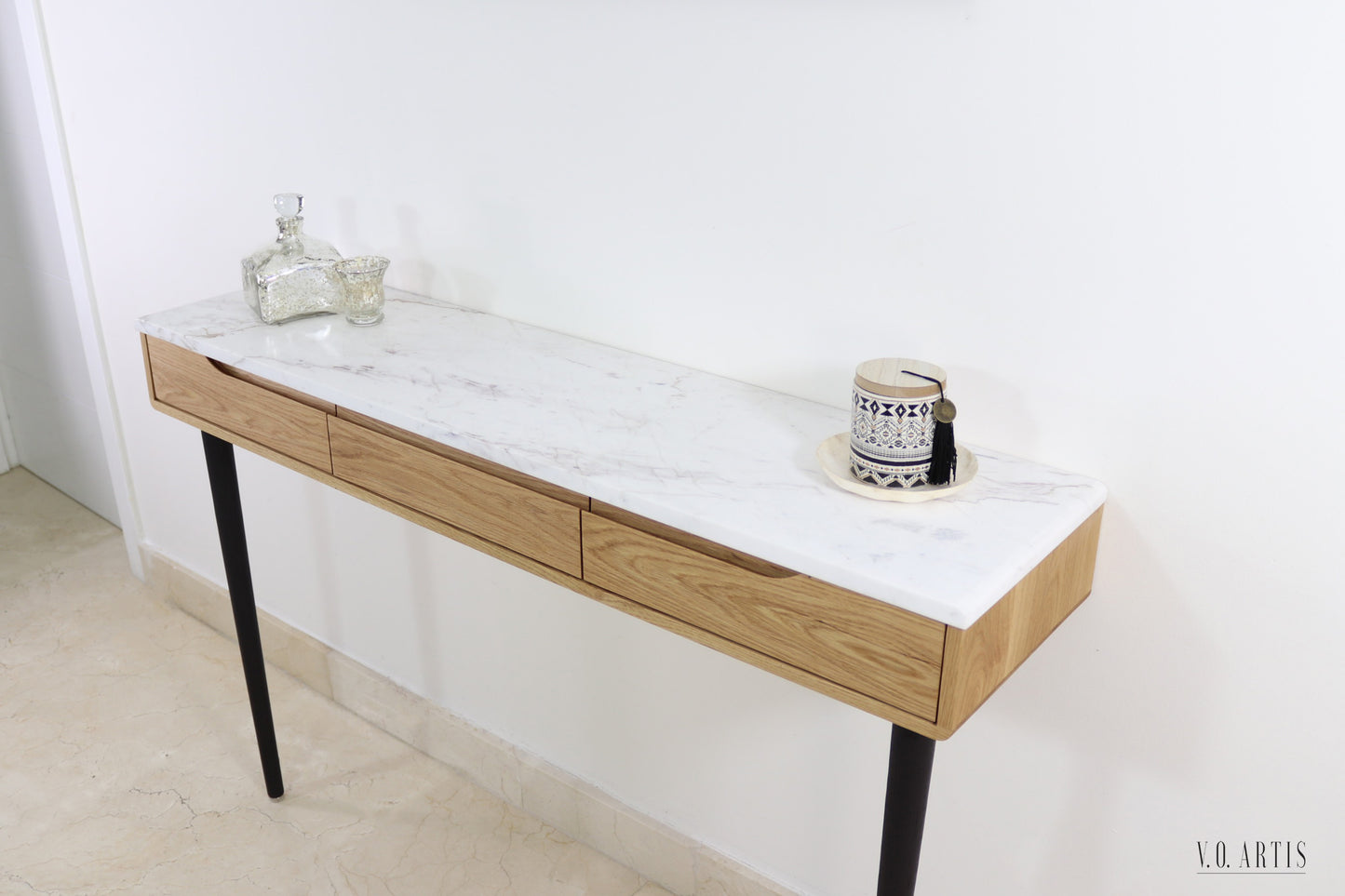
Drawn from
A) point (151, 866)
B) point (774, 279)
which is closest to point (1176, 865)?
point (774, 279)

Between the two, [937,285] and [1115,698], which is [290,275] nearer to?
[937,285]

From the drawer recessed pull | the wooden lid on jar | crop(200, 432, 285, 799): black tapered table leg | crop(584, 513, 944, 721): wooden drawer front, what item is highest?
the wooden lid on jar

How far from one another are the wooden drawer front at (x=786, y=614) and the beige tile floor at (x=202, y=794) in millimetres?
897

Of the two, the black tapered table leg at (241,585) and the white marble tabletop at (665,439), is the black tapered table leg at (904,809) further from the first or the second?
the black tapered table leg at (241,585)

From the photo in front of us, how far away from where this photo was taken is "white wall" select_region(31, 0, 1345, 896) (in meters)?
1.06

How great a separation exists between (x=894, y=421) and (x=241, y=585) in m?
1.22

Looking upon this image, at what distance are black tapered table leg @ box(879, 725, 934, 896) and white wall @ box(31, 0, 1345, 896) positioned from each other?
1.03 ft

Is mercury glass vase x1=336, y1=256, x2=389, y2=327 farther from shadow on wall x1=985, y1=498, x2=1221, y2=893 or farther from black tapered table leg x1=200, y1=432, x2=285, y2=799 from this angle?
shadow on wall x1=985, y1=498, x2=1221, y2=893

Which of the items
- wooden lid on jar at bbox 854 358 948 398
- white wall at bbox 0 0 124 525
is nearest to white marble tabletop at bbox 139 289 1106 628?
wooden lid on jar at bbox 854 358 948 398

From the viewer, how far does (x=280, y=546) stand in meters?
2.28

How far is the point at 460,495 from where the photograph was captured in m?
1.31

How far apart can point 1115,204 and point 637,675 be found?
1.01m

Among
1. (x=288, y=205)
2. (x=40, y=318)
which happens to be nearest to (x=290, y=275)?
(x=288, y=205)

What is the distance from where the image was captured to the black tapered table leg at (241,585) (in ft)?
5.70
